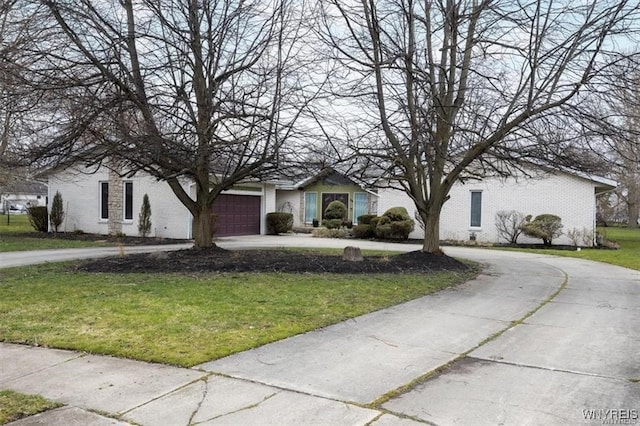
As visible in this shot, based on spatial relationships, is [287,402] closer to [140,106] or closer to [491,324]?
[491,324]

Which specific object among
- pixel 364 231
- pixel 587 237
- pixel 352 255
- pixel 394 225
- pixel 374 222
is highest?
pixel 374 222

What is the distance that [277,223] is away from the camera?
2662 cm

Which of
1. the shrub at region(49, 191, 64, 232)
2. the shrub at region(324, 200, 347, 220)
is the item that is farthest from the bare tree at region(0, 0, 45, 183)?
the shrub at region(324, 200, 347, 220)

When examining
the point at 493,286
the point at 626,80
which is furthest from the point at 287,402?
the point at 626,80

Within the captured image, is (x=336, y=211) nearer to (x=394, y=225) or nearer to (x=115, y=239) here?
(x=394, y=225)

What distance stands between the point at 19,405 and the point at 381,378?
2.88m

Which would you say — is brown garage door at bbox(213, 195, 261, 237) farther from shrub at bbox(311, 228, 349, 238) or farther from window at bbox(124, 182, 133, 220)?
window at bbox(124, 182, 133, 220)

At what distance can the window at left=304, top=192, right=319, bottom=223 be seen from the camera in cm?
3131

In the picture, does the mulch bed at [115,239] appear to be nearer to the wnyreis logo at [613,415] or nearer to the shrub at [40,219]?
the shrub at [40,219]

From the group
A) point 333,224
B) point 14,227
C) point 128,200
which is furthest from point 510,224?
point 14,227

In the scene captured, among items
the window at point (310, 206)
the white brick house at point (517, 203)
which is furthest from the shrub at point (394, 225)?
the window at point (310, 206)

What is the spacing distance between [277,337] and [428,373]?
1885 mm

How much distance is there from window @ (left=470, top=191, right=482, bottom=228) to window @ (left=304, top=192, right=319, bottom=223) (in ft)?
32.5

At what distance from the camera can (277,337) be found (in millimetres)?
6000
